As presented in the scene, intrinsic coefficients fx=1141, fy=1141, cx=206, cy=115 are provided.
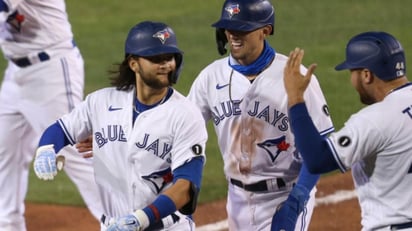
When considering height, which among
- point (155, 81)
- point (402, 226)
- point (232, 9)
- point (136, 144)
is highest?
point (232, 9)

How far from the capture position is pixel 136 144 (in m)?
6.04

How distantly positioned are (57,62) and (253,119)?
7.78ft

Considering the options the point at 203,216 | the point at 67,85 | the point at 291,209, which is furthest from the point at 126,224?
the point at 203,216

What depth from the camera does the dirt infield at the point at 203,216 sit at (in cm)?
899

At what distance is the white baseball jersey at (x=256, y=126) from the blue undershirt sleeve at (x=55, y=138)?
912 millimetres

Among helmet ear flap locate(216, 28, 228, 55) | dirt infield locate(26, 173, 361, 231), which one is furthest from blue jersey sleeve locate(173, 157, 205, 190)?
dirt infield locate(26, 173, 361, 231)

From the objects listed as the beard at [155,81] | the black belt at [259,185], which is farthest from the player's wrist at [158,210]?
the black belt at [259,185]

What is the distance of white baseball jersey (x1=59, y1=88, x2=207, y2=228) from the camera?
599 centimetres

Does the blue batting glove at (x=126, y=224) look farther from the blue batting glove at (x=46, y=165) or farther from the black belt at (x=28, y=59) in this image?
the black belt at (x=28, y=59)

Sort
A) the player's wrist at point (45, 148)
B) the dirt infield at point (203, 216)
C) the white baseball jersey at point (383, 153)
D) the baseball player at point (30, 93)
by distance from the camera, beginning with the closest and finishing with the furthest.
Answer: the white baseball jersey at point (383, 153)
the player's wrist at point (45, 148)
the baseball player at point (30, 93)
the dirt infield at point (203, 216)

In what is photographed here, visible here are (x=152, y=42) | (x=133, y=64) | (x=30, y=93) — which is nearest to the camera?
(x=152, y=42)

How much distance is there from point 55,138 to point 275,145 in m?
1.28

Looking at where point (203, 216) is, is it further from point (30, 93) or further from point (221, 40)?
point (221, 40)

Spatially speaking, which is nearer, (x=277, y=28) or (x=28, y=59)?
(x=28, y=59)
